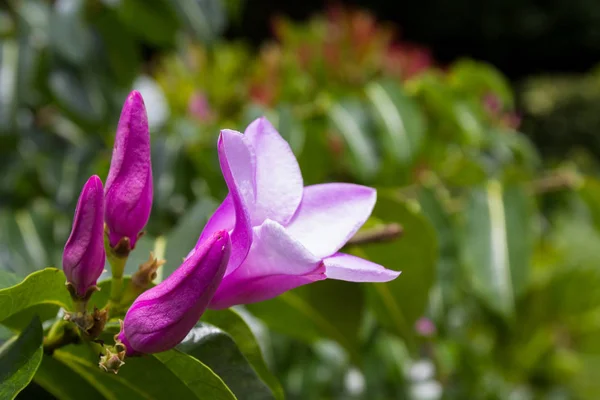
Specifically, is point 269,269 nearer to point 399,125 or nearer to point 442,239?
point 442,239

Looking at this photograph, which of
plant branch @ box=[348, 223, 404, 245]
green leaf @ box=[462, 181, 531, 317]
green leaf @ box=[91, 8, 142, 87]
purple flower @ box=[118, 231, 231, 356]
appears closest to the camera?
purple flower @ box=[118, 231, 231, 356]

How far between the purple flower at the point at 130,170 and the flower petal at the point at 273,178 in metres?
0.07

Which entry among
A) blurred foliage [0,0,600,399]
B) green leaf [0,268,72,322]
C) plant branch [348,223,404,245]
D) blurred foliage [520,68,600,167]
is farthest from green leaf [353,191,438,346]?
blurred foliage [520,68,600,167]

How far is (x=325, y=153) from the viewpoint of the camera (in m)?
1.07

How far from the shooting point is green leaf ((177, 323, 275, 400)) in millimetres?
391

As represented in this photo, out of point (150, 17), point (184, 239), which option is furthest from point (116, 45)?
point (184, 239)

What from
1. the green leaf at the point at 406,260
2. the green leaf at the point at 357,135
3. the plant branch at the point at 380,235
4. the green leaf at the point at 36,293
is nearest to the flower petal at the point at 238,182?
the green leaf at the point at 36,293

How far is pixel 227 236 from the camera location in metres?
0.32

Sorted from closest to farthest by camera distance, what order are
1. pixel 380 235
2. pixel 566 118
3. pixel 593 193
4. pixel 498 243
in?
pixel 380 235 → pixel 498 243 → pixel 593 193 → pixel 566 118

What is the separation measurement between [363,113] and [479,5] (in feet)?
34.2

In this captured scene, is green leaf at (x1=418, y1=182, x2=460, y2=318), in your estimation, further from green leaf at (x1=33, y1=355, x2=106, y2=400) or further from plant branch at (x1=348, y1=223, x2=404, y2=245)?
green leaf at (x1=33, y1=355, x2=106, y2=400)

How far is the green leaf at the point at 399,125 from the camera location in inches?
43.3

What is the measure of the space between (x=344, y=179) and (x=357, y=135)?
0.59 m

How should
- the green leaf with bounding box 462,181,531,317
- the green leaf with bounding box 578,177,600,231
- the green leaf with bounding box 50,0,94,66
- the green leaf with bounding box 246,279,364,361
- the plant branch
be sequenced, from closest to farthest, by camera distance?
the plant branch, the green leaf with bounding box 246,279,364,361, the green leaf with bounding box 462,181,531,317, the green leaf with bounding box 578,177,600,231, the green leaf with bounding box 50,0,94,66
